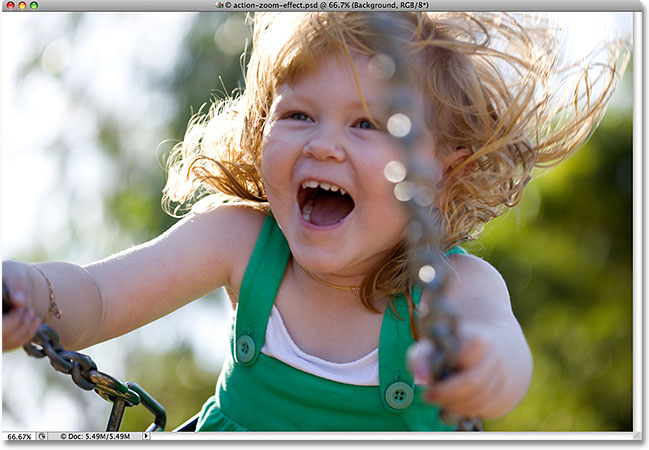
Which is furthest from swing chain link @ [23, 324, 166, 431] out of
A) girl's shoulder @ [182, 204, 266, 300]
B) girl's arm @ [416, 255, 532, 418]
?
girl's arm @ [416, 255, 532, 418]

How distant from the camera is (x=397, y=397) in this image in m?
1.08

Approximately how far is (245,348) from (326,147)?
33 cm

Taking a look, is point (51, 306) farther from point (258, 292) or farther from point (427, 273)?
point (427, 273)

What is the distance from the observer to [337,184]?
1.04m

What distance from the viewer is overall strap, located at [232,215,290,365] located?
1.16 metres

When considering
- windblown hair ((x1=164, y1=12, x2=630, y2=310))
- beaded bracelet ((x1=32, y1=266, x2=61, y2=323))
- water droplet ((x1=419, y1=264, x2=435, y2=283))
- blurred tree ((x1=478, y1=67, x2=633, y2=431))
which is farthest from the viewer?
blurred tree ((x1=478, y1=67, x2=633, y2=431))

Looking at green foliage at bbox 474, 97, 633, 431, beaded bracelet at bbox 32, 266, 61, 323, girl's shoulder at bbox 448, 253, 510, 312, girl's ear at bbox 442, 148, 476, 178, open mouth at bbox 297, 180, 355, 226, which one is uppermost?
girl's ear at bbox 442, 148, 476, 178

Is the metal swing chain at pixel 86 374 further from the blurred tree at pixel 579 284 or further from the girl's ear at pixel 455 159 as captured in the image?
the blurred tree at pixel 579 284

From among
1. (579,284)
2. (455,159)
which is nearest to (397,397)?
(455,159)

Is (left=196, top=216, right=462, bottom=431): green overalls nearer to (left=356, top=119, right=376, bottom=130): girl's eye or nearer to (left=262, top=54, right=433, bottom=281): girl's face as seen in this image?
(left=262, top=54, right=433, bottom=281): girl's face

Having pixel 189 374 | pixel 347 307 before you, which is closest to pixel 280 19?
pixel 347 307

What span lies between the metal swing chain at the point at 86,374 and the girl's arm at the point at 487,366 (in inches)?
15.5

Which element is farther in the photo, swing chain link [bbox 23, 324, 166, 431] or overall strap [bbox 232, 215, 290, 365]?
overall strap [bbox 232, 215, 290, 365]
